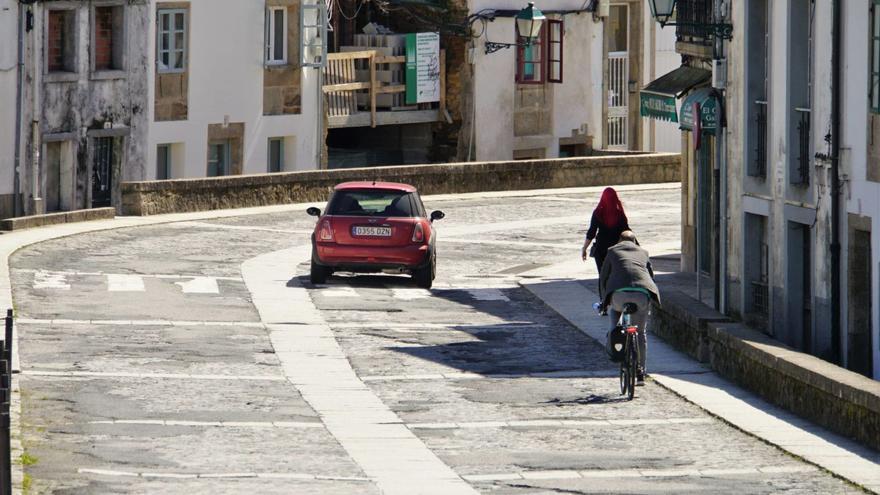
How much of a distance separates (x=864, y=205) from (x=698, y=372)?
2.28m

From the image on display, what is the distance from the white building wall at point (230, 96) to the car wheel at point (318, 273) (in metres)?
18.5

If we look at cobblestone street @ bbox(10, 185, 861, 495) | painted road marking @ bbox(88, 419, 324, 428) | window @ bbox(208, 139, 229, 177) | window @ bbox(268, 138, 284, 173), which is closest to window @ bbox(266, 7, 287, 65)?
window @ bbox(268, 138, 284, 173)

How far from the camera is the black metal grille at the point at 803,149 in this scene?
23.9 meters

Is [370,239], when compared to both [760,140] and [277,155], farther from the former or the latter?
[277,155]

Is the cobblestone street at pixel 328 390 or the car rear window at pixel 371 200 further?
the car rear window at pixel 371 200

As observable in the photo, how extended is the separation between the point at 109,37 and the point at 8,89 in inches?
175

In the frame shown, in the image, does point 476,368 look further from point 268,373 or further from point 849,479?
point 849,479

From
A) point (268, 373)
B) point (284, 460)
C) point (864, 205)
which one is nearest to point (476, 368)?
point (268, 373)

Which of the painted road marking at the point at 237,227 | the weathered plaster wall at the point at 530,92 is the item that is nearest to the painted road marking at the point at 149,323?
the painted road marking at the point at 237,227

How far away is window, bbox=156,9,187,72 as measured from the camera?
47.8 metres

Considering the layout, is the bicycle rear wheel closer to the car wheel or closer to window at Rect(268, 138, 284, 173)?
the car wheel

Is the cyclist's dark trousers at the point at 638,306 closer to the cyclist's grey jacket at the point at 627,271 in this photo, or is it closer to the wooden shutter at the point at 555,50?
the cyclist's grey jacket at the point at 627,271

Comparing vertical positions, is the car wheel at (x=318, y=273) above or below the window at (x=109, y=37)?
below

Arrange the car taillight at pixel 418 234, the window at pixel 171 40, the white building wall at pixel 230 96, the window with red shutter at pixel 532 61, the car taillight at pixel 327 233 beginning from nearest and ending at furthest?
the car taillight at pixel 327 233
the car taillight at pixel 418 234
the window at pixel 171 40
the white building wall at pixel 230 96
the window with red shutter at pixel 532 61
